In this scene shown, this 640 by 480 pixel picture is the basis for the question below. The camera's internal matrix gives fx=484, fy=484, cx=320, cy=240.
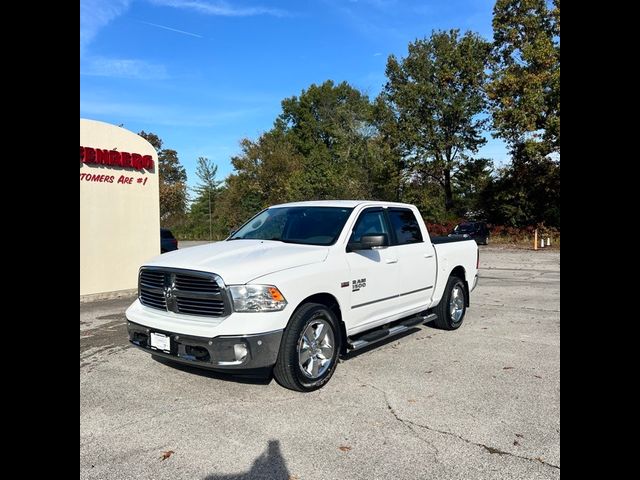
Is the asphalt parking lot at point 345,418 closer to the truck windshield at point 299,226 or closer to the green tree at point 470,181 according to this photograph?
the truck windshield at point 299,226

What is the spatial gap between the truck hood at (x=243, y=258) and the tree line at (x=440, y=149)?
2547cm

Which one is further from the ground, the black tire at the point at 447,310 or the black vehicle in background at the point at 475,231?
the black vehicle in background at the point at 475,231

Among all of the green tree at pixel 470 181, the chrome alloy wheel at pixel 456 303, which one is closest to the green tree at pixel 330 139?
the green tree at pixel 470 181

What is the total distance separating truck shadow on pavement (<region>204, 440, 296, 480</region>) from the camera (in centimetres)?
316

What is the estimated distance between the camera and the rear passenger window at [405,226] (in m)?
6.45

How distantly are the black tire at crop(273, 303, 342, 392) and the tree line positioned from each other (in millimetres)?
25885

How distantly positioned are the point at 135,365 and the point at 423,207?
36645 millimetres

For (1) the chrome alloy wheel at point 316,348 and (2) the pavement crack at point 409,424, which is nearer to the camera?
(2) the pavement crack at point 409,424

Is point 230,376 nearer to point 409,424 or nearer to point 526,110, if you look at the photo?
point 409,424

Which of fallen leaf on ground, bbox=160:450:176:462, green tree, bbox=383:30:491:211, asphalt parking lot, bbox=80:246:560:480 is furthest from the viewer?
green tree, bbox=383:30:491:211

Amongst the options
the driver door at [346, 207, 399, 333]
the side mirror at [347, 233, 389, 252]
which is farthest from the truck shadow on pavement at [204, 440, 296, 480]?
the side mirror at [347, 233, 389, 252]

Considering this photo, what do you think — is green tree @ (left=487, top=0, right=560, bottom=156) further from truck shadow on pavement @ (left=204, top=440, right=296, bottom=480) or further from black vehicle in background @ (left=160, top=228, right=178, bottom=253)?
truck shadow on pavement @ (left=204, top=440, right=296, bottom=480)

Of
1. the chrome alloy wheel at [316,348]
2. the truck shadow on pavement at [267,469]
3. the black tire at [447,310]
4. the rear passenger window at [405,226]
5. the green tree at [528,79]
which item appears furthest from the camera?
the green tree at [528,79]
